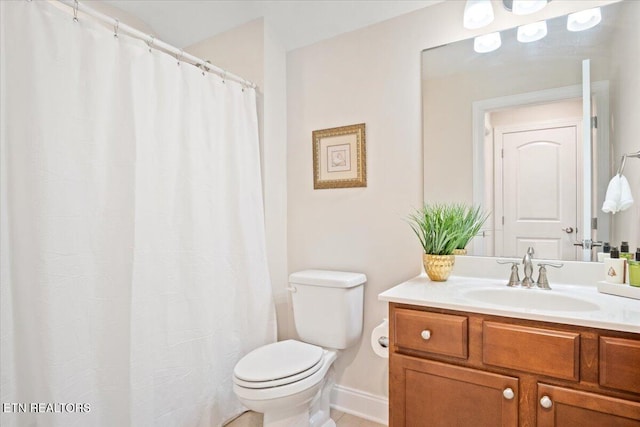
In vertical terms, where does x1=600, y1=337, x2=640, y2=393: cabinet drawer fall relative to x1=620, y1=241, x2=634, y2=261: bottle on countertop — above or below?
below

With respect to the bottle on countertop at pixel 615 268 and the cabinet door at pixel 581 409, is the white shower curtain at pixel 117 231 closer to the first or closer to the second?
the cabinet door at pixel 581 409

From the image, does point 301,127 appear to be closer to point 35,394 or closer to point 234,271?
point 234,271

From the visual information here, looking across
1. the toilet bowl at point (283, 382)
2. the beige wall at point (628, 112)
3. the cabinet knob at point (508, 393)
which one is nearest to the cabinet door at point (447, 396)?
the cabinet knob at point (508, 393)

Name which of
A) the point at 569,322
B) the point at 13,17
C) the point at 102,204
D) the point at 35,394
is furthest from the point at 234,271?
the point at 569,322

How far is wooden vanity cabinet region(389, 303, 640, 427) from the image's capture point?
101 cm

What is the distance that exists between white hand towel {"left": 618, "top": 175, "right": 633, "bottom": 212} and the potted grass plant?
51 centimetres

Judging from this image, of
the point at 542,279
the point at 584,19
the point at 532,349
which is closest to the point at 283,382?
the point at 532,349

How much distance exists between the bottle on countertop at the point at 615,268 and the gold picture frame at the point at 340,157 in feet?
3.76

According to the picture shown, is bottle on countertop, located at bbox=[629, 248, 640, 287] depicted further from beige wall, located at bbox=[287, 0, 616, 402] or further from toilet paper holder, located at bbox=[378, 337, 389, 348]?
toilet paper holder, located at bbox=[378, 337, 389, 348]

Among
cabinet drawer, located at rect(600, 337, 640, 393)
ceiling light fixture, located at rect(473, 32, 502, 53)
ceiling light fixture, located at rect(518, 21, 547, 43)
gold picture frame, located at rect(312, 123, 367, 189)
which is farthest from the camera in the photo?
gold picture frame, located at rect(312, 123, 367, 189)

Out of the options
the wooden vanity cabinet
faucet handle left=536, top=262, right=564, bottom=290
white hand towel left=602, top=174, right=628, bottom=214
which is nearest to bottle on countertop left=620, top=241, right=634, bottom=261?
white hand towel left=602, top=174, right=628, bottom=214

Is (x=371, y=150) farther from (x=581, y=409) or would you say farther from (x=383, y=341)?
(x=581, y=409)

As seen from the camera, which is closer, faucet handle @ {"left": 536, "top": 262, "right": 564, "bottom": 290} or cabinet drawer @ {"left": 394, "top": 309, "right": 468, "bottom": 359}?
cabinet drawer @ {"left": 394, "top": 309, "right": 468, "bottom": 359}

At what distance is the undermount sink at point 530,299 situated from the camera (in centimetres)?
131
